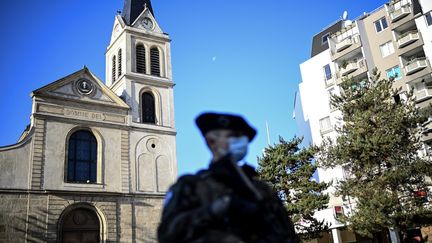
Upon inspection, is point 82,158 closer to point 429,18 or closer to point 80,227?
point 80,227

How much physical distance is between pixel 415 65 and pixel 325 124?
9233mm

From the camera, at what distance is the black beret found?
123 inches

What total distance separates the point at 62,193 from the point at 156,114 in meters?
9.71

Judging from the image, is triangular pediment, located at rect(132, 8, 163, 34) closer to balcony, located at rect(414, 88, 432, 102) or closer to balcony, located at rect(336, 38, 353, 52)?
balcony, located at rect(336, 38, 353, 52)

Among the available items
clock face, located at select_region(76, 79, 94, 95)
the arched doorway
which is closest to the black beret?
the arched doorway

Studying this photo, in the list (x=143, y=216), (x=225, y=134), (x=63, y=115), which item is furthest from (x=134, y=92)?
(x=225, y=134)

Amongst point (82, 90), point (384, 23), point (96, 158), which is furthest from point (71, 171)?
point (384, 23)

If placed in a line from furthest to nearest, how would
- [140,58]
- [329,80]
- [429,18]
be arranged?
[329,80]
[140,58]
[429,18]

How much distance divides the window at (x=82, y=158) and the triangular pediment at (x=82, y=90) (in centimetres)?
262

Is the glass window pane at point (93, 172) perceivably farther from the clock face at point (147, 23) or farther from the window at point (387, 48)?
the window at point (387, 48)

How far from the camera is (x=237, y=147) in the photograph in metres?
3.15

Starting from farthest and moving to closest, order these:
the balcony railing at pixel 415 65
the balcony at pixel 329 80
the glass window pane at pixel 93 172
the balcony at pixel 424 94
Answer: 1. the balcony at pixel 329 80
2. the balcony railing at pixel 415 65
3. the balcony at pixel 424 94
4. the glass window pane at pixel 93 172

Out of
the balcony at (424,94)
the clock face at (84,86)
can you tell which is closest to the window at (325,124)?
the balcony at (424,94)

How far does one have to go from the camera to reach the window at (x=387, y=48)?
33.9m
